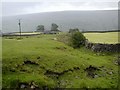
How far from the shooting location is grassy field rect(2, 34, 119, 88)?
44500 mm

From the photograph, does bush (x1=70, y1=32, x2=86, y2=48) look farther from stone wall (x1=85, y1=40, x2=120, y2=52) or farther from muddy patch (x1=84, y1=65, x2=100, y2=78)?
muddy patch (x1=84, y1=65, x2=100, y2=78)

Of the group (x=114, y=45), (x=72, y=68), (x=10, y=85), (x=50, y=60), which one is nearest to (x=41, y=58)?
(x=50, y=60)

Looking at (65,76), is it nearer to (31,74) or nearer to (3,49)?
(31,74)

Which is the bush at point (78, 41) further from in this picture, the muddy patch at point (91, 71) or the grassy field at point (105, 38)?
the muddy patch at point (91, 71)

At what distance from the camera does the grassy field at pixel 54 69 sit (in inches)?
1752

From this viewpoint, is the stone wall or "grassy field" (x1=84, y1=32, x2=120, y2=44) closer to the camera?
the stone wall

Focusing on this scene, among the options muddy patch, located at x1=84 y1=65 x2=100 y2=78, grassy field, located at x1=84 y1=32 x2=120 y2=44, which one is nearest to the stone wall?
grassy field, located at x1=84 y1=32 x2=120 y2=44

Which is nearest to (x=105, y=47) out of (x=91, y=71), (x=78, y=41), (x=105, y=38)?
(x=78, y=41)

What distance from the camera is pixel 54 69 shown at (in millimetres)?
48000

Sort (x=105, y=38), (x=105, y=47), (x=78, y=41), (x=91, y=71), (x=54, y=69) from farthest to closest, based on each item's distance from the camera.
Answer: (x=105, y=38), (x=78, y=41), (x=105, y=47), (x=91, y=71), (x=54, y=69)

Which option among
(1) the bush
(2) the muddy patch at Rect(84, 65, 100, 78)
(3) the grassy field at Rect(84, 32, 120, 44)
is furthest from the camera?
(1) the bush

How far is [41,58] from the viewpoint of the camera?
51.3 m

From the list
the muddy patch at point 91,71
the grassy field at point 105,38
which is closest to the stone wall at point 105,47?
the grassy field at point 105,38

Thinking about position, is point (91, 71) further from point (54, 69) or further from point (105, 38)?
point (105, 38)
